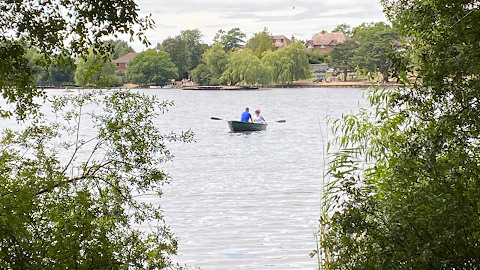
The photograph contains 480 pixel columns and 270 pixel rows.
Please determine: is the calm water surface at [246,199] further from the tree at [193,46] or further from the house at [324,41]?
the house at [324,41]

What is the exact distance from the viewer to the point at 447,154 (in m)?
4.82

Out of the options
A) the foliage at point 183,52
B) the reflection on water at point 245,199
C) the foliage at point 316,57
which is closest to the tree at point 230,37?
the foliage at point 183,52

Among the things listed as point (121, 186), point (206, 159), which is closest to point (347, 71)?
point (206, 159)

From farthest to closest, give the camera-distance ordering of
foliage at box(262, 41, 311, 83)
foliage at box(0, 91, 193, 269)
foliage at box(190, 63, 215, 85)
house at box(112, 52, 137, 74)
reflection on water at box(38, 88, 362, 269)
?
1. house at box(112, 52, 137, 74)
2. foliage at box(190, 63, 215, 85)
3. foliage at box(262, 41, 311, 83)
4. reflection on water at box(38, 88, 362, 269)
5. foliage at box(0, 91, 193, 269)

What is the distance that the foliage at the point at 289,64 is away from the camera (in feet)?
239

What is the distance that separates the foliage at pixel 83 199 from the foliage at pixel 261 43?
288 ft

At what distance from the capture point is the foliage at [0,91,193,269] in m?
4.60

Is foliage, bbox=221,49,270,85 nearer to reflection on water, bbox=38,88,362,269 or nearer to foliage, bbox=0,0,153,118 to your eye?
reflection on water, bbox=38,88,362,269

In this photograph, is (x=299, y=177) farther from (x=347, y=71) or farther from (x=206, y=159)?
(x=347, y=71)

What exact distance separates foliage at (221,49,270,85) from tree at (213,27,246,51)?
43.6 m

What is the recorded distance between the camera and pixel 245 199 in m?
15.7

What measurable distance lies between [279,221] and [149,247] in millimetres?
7425

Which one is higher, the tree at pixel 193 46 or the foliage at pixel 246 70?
the tree at pixel 193 46

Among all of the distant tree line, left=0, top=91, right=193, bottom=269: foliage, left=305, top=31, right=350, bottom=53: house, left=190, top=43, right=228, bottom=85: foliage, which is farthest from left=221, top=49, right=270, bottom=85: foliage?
left=0, top=91, right=193, bottom=269: foliage
